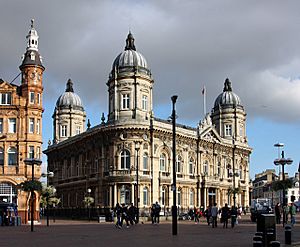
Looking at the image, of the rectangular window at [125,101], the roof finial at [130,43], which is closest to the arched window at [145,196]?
the rectangular window at [125,101]

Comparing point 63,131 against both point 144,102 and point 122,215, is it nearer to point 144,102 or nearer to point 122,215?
point 144,102

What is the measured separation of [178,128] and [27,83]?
24094 millimetres

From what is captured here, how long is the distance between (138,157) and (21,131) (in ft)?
51.5

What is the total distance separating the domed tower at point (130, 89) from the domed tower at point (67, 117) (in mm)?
25072

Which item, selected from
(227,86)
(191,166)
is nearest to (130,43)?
(191,166)

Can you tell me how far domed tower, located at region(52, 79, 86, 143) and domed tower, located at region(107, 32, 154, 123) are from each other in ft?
82.3

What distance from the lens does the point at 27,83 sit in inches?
2256

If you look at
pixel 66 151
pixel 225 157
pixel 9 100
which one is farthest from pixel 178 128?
pixel 9 100

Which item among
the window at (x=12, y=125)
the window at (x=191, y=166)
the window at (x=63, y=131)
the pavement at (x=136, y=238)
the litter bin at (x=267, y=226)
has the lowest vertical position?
the pavement at (x=136, y=238)

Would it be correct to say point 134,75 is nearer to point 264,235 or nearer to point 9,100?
point 9,100

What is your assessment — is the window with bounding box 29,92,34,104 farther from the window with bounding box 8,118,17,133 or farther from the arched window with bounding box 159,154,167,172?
the arched window with bounding box 159,154,167,172

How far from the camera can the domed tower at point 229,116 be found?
91938mm

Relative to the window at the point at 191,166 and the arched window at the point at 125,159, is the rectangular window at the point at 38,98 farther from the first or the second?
the window at the point at 191,166

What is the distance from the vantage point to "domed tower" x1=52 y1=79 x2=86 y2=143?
93938mm
